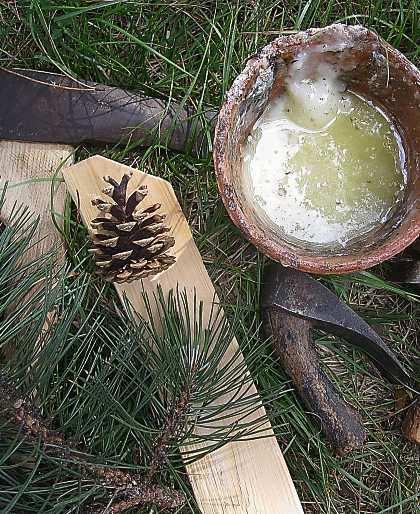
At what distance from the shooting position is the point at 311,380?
0.95 m

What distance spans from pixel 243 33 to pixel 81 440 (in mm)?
543

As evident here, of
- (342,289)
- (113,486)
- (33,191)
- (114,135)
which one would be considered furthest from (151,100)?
(113,486)

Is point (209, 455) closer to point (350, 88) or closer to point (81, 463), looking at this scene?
point (81, 463)

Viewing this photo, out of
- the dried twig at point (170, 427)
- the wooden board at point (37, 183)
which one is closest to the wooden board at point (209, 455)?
the wooden board at point (37, 183)

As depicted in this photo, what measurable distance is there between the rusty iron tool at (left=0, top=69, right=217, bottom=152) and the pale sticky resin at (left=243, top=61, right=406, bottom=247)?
10cm

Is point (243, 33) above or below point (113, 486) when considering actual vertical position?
above

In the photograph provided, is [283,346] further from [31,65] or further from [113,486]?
[31,65]

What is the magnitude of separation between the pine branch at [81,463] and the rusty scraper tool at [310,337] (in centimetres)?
23

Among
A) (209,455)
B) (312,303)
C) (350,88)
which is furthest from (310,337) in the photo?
(350,88)

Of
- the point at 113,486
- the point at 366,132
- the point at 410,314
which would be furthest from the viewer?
the point at 410,314

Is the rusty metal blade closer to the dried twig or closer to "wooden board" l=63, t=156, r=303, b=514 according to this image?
"wooden board" l=63, t=156, r=303, b=514

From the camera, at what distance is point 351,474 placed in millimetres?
1007

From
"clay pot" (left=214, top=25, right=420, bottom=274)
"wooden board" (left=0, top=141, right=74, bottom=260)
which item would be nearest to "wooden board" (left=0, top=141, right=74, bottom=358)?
"wooden board" (left=0, top=141, right=74, bottom=260)

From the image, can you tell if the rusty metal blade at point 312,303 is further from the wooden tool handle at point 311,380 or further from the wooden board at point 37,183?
the wooden board at point 37,183
